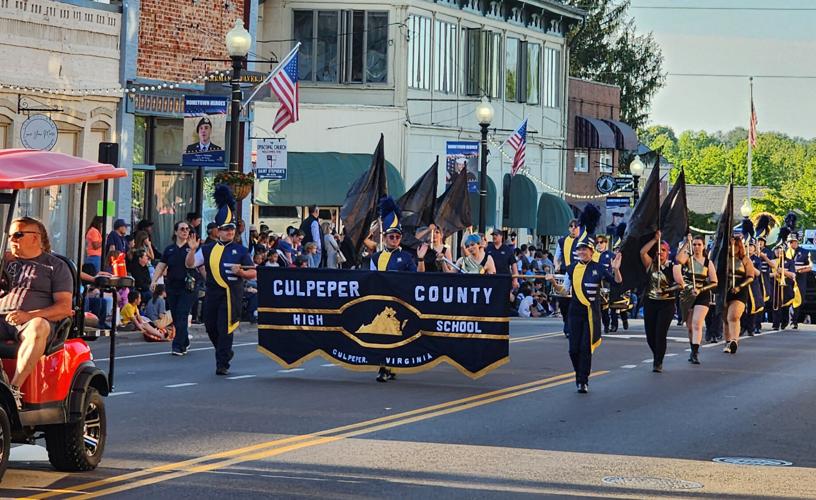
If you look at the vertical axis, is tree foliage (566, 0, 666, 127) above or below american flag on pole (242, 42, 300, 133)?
above

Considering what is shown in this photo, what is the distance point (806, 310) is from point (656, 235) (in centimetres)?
2120

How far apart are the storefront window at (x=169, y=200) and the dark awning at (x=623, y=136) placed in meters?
31.7

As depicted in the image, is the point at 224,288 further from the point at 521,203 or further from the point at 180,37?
the point at 521,203

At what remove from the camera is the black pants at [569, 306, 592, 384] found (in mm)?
18375

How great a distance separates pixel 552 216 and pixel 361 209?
30742 mm

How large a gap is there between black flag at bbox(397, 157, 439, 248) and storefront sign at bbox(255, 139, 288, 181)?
6.64m

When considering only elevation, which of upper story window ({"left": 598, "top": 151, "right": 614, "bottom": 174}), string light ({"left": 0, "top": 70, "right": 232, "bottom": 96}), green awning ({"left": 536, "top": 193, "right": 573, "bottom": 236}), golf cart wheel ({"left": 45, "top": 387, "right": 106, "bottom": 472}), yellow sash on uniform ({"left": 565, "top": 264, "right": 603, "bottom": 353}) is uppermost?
upper story window ({"left": 598, "top": 151, "right": 614, "bottom": 174})

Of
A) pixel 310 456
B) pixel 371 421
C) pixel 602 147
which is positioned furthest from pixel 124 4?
pixel 602 147

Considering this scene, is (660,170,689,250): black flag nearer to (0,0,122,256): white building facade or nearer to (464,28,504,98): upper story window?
(0,0,122,256): white building facade

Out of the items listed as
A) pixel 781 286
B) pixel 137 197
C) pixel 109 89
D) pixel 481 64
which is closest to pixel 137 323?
pixel 109 89

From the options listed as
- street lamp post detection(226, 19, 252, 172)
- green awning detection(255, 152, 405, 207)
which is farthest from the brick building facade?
green awning detection(255, 152, 405, 207)

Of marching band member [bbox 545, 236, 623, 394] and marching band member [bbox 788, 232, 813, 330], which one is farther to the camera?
marching band member [bbox 788, 232, 813, 330]

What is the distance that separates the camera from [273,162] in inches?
1451

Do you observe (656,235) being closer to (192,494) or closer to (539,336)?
(539,336)
